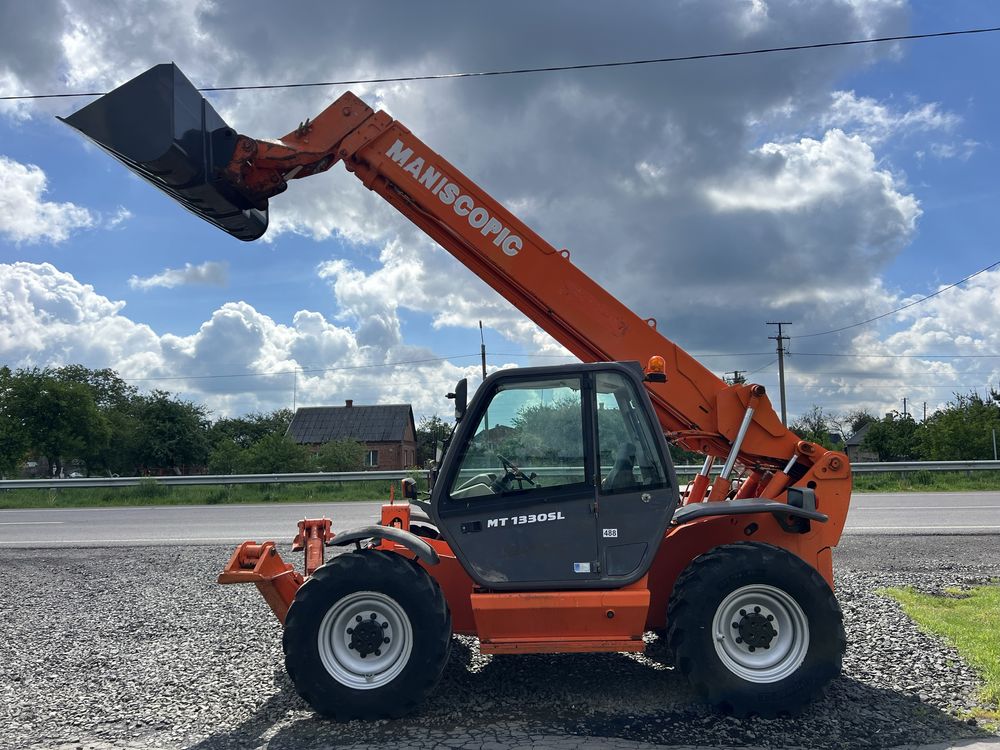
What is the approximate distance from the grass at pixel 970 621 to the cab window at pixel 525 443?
2.91 metres

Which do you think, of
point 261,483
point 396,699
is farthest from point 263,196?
point 261,483

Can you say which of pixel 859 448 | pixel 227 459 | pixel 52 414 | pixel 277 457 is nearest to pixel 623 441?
pixel 277 457

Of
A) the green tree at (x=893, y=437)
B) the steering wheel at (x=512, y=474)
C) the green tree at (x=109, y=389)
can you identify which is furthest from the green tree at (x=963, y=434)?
the green tree at (x=109, y=389)

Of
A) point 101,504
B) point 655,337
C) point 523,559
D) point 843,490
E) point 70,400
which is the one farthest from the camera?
point 70,400

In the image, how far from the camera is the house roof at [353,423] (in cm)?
6529

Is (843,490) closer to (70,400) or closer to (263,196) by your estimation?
(263,196)

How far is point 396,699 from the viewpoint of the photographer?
14.8ft

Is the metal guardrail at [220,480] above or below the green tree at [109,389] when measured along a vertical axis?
below

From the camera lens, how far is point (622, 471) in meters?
4.89

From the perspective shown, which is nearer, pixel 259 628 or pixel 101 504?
pixel 259 628

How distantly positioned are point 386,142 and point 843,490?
14.0ft

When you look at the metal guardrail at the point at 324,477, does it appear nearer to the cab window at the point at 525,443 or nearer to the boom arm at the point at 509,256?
the boom arm at the point at 509,256

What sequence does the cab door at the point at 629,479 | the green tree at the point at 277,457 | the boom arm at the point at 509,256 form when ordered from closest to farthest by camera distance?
1. the cab door at the point at 629,479
2. the boom arm at the point at 509,256
3. the green tree at the point at 277,457

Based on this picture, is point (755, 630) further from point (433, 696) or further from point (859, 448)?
point (859, 448)
